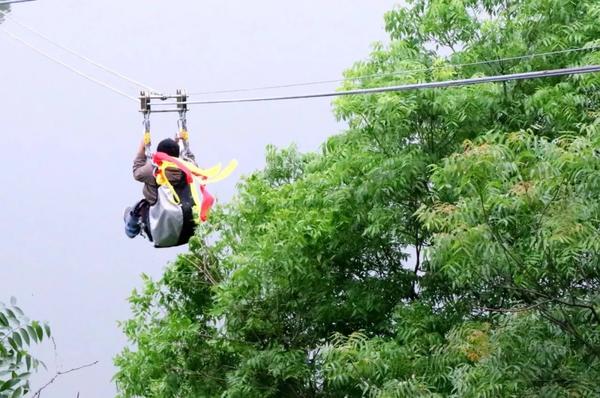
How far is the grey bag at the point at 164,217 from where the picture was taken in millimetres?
6336

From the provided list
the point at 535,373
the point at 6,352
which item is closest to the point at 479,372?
the point at 535,373

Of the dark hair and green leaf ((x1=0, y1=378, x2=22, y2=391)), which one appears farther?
the dark hair

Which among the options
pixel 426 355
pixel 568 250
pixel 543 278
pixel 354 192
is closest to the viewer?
pixel 568 250

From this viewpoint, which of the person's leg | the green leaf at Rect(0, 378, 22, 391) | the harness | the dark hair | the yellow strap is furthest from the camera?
the person's leg

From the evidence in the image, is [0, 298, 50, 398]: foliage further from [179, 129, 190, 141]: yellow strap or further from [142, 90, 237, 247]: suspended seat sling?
[179, 129, 190, 141]: yellow strap

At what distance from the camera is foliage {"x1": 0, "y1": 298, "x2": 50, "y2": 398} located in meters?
2.24

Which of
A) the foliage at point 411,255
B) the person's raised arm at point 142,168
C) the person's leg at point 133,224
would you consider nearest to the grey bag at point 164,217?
the person's raised arm at point 142,168

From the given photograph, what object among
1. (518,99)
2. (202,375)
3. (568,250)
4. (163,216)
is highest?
(518,99)

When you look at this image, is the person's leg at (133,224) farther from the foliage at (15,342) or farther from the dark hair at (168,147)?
the foliage at (15,342)

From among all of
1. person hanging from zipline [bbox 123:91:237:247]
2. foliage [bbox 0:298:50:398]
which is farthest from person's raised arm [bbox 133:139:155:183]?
foliage [bbox 0:298:50:398]

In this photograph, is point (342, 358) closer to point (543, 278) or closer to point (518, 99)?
point (543, 278)

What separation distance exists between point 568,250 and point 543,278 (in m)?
0.63

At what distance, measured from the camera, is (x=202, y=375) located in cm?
Answer: 758

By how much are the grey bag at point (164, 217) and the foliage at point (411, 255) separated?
0.54 meters
